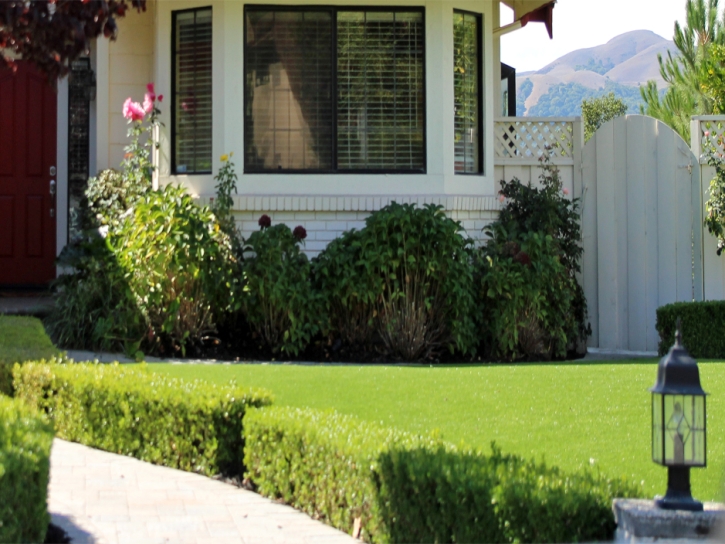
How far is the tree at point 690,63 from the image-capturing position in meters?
22.8

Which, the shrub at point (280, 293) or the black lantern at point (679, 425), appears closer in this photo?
the black lantern at point (679, 425)

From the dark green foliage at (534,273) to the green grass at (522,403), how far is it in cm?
137

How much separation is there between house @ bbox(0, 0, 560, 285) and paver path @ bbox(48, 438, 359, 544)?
5.02 m

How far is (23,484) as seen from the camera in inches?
150

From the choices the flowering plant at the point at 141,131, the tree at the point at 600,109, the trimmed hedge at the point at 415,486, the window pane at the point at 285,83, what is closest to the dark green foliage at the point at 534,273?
the window pane at the point at 285,83

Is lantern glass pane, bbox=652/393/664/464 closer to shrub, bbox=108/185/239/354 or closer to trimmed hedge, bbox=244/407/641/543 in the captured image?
trimmed hedge, bbox=244/407/641/543

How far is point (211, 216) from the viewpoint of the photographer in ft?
30.7

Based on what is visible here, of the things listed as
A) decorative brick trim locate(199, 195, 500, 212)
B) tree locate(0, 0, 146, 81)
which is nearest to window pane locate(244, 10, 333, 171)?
decorative brick trim locate(199, 195, 500, 212)

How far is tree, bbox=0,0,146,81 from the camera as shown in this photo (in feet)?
14.0

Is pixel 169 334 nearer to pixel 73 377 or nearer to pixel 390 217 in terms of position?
pixel 390 217

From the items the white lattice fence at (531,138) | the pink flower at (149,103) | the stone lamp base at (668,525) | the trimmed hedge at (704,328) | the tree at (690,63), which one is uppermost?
the tree at (690,63)

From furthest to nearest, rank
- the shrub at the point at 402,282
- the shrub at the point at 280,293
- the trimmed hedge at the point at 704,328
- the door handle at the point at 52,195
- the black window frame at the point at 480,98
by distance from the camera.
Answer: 1. the door handle at the point at 52,195
2. the black window frame at the point at 480,98
3. the trimmed hedge at the point at 704,328
4. the shrub at the point at 402,282
5. the shrub at the point at 280,293

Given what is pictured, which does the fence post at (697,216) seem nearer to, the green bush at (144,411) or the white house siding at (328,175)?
the white house siding at (328,175)

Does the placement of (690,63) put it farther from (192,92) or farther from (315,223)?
(192,92)
